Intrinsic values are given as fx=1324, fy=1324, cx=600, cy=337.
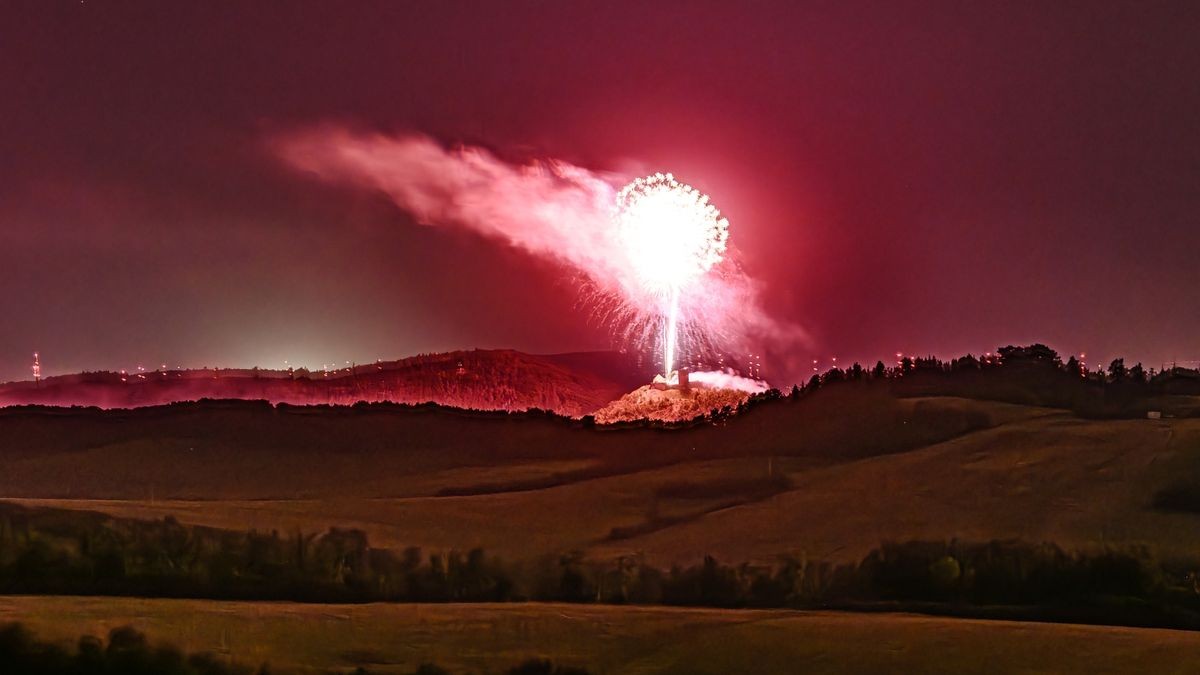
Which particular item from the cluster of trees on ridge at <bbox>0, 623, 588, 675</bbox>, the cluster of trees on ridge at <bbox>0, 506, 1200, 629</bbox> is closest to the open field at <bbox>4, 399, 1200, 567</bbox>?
the cluster of trees on ridge at <bbox>0, 506, 1200, 629</bbox>

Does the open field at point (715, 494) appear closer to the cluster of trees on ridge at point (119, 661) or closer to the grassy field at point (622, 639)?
the grassy field at point (622, 639)

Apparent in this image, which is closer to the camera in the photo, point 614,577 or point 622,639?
point 622,639

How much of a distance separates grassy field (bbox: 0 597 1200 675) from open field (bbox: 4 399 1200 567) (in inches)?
214

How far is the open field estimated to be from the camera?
33250 mm

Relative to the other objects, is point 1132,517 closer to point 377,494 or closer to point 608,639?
point 608,639

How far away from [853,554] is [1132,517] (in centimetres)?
837

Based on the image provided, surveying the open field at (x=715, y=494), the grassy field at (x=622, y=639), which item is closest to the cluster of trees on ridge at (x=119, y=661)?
the grassy field at (x=622, y=639)

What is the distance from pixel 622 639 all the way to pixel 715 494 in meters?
17.1

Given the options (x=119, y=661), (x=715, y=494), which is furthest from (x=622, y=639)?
(x=715, y=494)

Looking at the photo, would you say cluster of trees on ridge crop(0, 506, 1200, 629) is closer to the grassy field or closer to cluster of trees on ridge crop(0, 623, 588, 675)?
the grassy field

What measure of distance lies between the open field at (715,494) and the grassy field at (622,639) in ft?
17.9

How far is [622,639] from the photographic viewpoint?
947 inches

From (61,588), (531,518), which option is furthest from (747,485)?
(61,588)

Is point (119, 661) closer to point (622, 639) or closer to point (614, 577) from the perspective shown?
point (622, 639)
